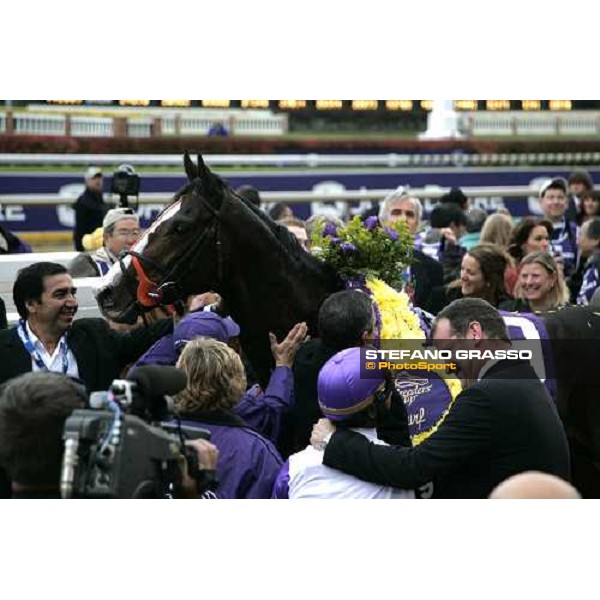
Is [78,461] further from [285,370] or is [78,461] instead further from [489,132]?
[489,132]

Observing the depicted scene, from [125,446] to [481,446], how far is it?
139cm

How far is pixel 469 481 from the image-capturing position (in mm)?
3828

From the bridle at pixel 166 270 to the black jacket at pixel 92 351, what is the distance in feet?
0.81

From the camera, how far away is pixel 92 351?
5.00 metres

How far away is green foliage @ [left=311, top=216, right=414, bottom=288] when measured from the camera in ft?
18.7

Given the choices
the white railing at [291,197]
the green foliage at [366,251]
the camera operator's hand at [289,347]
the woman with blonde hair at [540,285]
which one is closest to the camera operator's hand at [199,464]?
the camera operator's hand at [289,347]

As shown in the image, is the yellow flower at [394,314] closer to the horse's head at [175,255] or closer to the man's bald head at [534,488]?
the horse's head at [175,255]

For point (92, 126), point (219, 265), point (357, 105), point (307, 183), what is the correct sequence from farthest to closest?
point (357, 105), point (92, 126), point (307, 183), point (219, 265)

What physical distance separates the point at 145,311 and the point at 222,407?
1.47m

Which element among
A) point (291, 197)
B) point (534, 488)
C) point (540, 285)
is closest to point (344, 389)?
point (534, 488)

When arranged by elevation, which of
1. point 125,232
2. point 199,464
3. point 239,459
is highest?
point 125,232

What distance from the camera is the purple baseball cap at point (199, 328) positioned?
16.5 ft

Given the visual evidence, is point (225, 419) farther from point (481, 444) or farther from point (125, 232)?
point (125, 232)
